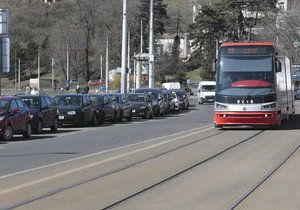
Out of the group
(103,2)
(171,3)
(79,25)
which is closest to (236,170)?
(103,2)

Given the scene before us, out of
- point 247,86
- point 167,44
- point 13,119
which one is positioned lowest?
point 13,119

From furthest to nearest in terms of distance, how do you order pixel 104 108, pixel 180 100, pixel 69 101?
pixel 180 100 < pixel 104 108 < pixel 69 101

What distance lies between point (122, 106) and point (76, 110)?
5.94 meters

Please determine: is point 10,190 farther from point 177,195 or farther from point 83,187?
point 177,195

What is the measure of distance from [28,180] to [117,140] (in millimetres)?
10115

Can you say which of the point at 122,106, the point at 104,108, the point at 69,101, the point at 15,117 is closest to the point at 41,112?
the point at 15,117

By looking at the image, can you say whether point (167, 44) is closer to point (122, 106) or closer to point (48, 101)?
point (122, 106)

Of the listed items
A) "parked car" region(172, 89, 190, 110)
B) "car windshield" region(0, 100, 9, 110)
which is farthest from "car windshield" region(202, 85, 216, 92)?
"car windshield" region(0, 100, 9, 110)

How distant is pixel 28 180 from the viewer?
1280cm

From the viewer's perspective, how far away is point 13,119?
2323 centimetres

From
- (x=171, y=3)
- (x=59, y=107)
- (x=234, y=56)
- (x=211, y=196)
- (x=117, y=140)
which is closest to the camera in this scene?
(x=211, y=196)

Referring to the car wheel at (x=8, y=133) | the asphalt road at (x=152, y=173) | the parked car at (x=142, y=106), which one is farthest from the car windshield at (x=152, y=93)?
the car wheel at (x=8, y=133)

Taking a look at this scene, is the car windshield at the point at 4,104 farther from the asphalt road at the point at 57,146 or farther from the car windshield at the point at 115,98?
the car windshield at the point at 115,98

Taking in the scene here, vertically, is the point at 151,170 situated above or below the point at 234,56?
below
